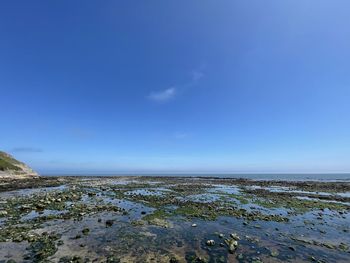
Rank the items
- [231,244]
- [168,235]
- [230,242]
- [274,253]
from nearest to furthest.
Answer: [274,253] → [231,244] → [230,242] → [168,235]

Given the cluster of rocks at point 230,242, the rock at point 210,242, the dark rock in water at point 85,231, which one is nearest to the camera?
the cluster of rocks at point 230,242

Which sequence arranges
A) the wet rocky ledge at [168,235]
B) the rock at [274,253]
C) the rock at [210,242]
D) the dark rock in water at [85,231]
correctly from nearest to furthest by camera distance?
1. the wet rocky ledge at [168,235]
2. the rock at [274,253]
3. the rock at [210,242]
4. the dark rock in water at [85,231]

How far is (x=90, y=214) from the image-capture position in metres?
20.9

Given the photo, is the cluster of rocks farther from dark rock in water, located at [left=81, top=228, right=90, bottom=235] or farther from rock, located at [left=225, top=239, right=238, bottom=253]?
dark rock in water, located at [left=81, top=228, right=90, bottom=235]

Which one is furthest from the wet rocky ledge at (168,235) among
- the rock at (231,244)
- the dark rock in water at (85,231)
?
the dark rock in water at (85,231)

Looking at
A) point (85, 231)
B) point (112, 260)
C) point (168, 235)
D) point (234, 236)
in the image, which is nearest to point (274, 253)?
point (234, 236)

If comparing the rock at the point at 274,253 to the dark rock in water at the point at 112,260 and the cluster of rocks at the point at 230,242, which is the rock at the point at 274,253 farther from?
the dark rock in water at the point at 112,260

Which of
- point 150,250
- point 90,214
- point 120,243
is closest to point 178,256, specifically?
point 150,250

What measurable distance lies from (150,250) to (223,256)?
416 cm

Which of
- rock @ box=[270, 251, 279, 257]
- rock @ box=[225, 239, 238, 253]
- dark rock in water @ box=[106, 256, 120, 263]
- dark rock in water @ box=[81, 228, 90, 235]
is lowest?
rock @ box=[270, 251, 279, 257]

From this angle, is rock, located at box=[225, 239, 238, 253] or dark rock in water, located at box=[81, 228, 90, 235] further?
dark rock in water, located at box=[81, 228, 90, 235]

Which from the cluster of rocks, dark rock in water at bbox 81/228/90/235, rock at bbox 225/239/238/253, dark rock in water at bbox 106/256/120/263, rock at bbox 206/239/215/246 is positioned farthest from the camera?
dark rock in water at bbox 81/228/90/235

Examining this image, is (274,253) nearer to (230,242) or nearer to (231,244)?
(231,244)

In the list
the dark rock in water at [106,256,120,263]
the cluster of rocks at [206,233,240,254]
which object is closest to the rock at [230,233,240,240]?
the cluster of rocks at [206,233,240,254]
